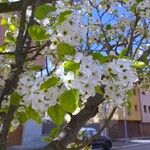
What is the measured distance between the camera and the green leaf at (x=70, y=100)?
1.92 metres

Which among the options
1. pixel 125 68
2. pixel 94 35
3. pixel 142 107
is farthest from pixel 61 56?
pixel 142 107

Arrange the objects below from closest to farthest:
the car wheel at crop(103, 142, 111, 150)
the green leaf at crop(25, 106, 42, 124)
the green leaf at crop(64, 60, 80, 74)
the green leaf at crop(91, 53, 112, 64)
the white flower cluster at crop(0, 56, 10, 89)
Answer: the green leaf at crop(64, 60, 80, 74) < the green leaf at crop(91, 53, 112, 64) < the green leaf at crop(25, 106, 42, 124) < the white flower cluster at crop(0, 56, 10, 89) < the car wheel at crop(103, 142, 111, 150)

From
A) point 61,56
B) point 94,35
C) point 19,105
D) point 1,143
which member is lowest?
point 1,143

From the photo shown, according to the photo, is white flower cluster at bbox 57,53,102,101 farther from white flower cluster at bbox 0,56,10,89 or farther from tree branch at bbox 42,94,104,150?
white flower cluster at bbox 0,56,10,89

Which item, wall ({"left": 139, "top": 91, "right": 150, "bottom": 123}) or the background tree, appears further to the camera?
wall ({"left": 139, "top": 91, "right": 150, "bottom": 123})

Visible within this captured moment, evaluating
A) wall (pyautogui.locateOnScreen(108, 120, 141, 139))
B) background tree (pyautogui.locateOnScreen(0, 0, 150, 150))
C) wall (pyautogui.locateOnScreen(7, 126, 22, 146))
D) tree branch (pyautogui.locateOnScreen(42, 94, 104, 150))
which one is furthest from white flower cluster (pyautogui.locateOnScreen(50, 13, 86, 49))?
wall (pyautogui.locateOnScreen(108, 120, 141, 139))

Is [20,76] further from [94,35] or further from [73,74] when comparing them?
[94,35]

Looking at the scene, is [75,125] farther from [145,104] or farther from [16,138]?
[145,104]

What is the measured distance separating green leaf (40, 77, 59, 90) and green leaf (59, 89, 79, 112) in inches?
2.9

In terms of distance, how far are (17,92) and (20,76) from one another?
0.19 metres

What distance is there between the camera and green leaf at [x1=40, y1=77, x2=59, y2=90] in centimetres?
198

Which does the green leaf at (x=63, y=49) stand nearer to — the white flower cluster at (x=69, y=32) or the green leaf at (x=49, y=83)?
the white flower cluster at (x=69, y=32)

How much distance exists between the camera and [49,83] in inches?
79.4

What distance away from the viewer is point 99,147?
90.8 ft
